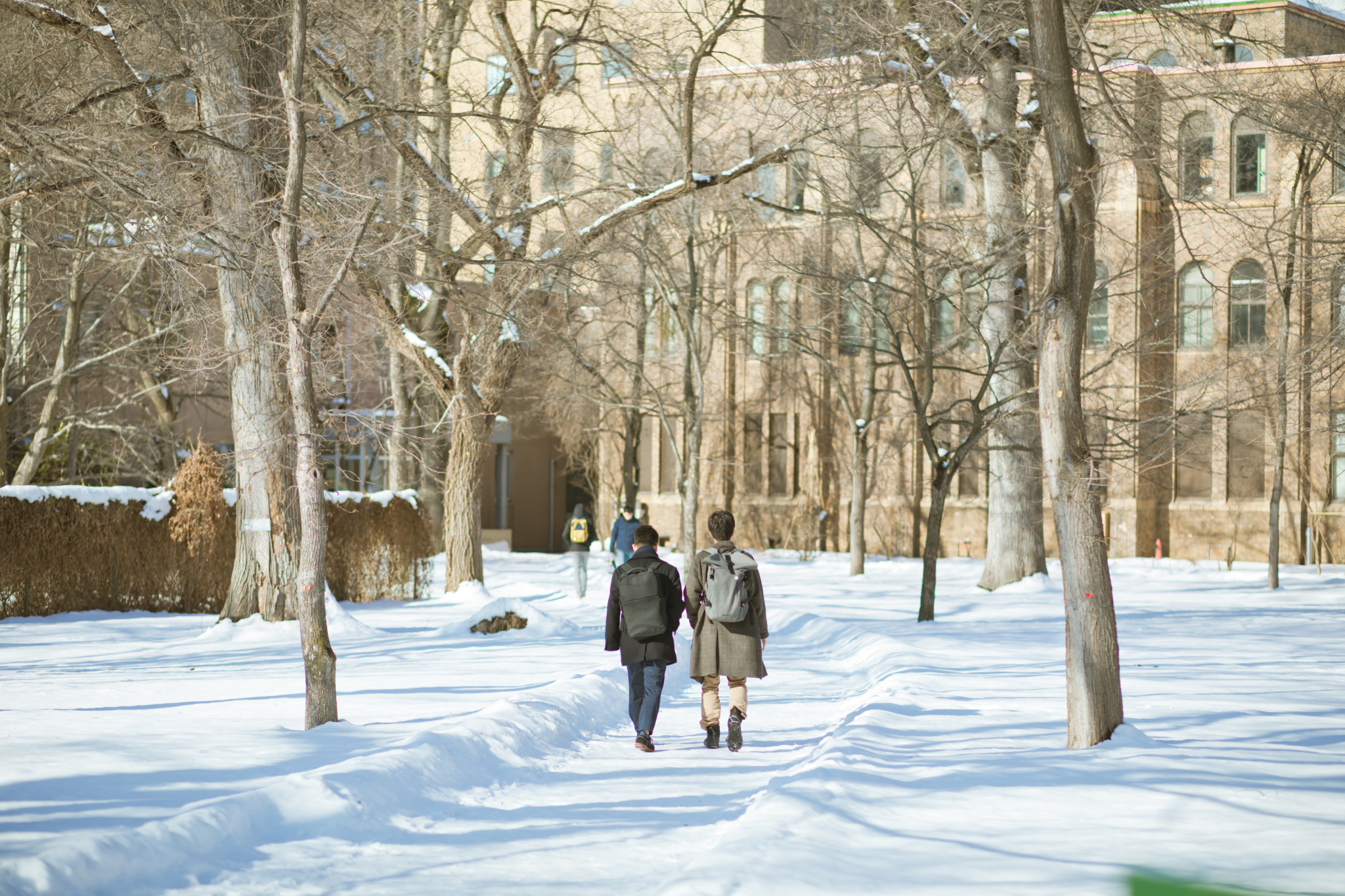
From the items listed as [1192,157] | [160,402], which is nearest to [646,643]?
[1192,157]

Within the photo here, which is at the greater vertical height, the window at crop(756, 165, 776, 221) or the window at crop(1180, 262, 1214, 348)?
the window at crop(756, 165, 776, 221)

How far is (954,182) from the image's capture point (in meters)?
A: 24.8

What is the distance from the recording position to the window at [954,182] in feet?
89.5

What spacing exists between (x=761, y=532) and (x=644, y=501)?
14.9ft

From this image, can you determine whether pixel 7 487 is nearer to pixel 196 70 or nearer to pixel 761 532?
pixel 196 70

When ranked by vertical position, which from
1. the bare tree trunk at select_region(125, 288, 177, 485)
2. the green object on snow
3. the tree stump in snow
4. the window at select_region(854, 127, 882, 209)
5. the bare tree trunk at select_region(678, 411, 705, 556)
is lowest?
the tree stump in snow

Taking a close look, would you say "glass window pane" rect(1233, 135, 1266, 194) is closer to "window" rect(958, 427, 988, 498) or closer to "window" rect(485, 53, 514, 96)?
"window" rect(958, 427, 988, 498)

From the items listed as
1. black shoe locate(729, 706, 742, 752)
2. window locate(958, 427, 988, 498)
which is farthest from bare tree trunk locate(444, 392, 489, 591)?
window locate(958, 427, 988, 498)

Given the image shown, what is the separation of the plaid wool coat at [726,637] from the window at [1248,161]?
3303cm

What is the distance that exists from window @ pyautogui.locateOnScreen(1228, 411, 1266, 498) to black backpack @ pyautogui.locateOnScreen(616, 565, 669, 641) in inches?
1266

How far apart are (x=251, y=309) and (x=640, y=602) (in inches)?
342

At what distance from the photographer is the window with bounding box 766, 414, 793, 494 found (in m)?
42.0

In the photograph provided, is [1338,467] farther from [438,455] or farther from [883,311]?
[438,455]

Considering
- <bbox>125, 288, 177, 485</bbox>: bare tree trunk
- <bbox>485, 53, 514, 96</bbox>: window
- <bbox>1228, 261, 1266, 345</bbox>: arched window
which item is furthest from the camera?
<bbox>1228, 261, 1266, 345</bbox>: arched window
